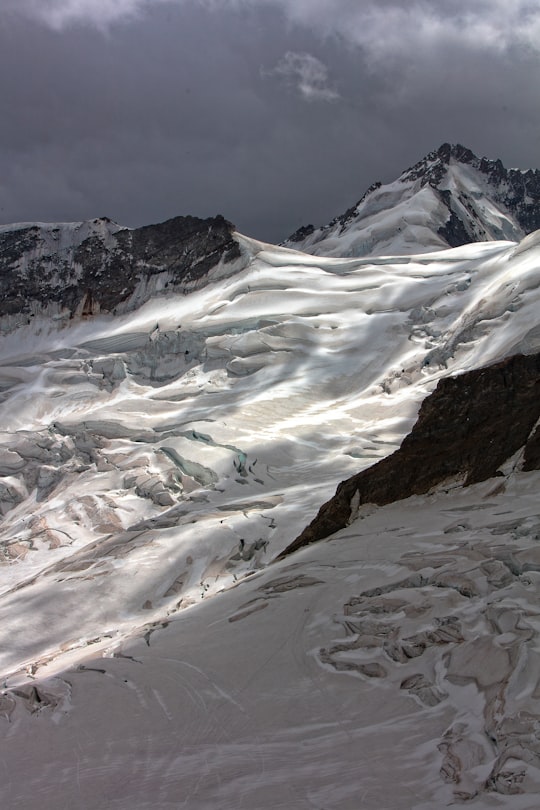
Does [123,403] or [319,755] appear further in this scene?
[123,403]

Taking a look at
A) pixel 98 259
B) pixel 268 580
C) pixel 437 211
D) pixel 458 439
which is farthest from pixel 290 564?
pixel 437 211

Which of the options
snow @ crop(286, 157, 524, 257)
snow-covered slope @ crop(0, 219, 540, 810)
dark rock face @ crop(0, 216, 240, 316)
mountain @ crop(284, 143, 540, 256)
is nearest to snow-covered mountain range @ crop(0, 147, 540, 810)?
snow-covered slope @ crop(0, 219, 540, 810)

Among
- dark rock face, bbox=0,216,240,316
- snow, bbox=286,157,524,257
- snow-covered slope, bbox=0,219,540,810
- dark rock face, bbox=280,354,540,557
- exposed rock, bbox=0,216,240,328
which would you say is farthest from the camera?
snow, bbox=286,157,524,257

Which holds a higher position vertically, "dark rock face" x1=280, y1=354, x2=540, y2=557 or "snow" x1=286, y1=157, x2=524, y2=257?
"snow" x1=286, y1=157, x2=524, y2=257

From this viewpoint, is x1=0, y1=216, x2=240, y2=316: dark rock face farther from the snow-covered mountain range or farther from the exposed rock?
the snow-covered mountain range

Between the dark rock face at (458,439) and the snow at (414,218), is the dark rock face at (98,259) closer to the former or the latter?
the snow at (414,218)

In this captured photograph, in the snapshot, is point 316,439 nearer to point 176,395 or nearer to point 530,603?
point 176,395

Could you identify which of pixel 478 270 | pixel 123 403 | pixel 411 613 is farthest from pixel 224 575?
pixel 478 270
